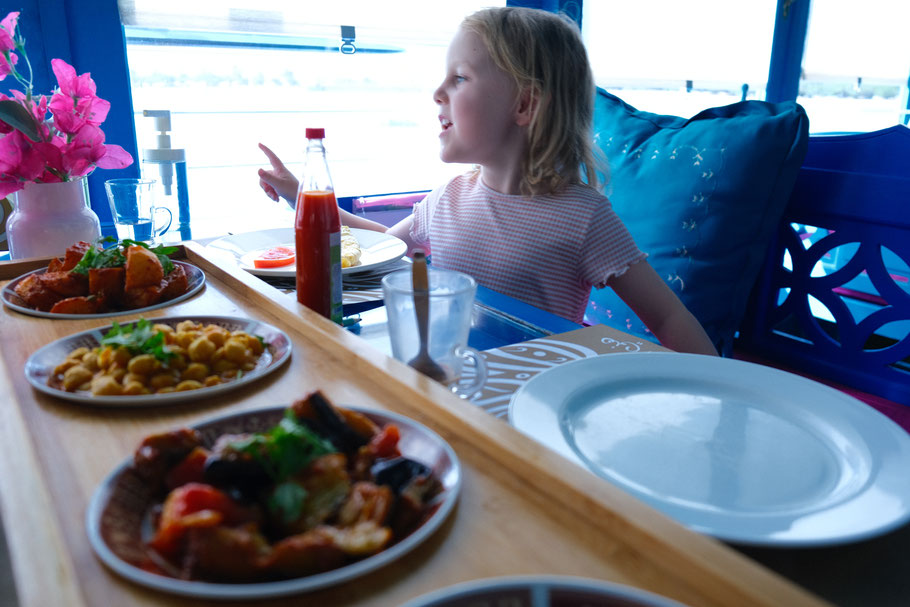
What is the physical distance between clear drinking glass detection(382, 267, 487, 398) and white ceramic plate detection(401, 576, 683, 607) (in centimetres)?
38

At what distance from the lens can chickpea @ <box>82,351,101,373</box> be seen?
0.73 metres

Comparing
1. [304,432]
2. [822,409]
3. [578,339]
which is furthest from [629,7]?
[304,432]

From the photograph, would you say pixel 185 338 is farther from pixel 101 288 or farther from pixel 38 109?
pixel 38 109

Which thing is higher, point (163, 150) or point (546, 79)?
point (546, 79)

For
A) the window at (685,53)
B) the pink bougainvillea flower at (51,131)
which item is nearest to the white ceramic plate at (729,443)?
the pink bougainvillea flower at (51,131)

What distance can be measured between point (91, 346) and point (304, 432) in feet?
1.52

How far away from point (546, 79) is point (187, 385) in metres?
1.17

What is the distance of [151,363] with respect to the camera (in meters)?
0.69

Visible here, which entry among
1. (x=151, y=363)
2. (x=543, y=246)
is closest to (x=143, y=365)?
(x=151, y=363)

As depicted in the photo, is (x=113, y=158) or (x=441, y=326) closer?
(x=441, y=326)

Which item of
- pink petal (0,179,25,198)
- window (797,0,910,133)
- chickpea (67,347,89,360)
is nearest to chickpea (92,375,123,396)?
chickpea (67,347,89,360)

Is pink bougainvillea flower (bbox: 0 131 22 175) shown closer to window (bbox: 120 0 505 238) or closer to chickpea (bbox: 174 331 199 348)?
chickpea (bbox: 174 331 199 348)

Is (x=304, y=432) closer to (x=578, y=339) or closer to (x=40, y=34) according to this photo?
(x=578, y=339)

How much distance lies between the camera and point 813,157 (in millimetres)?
1542
